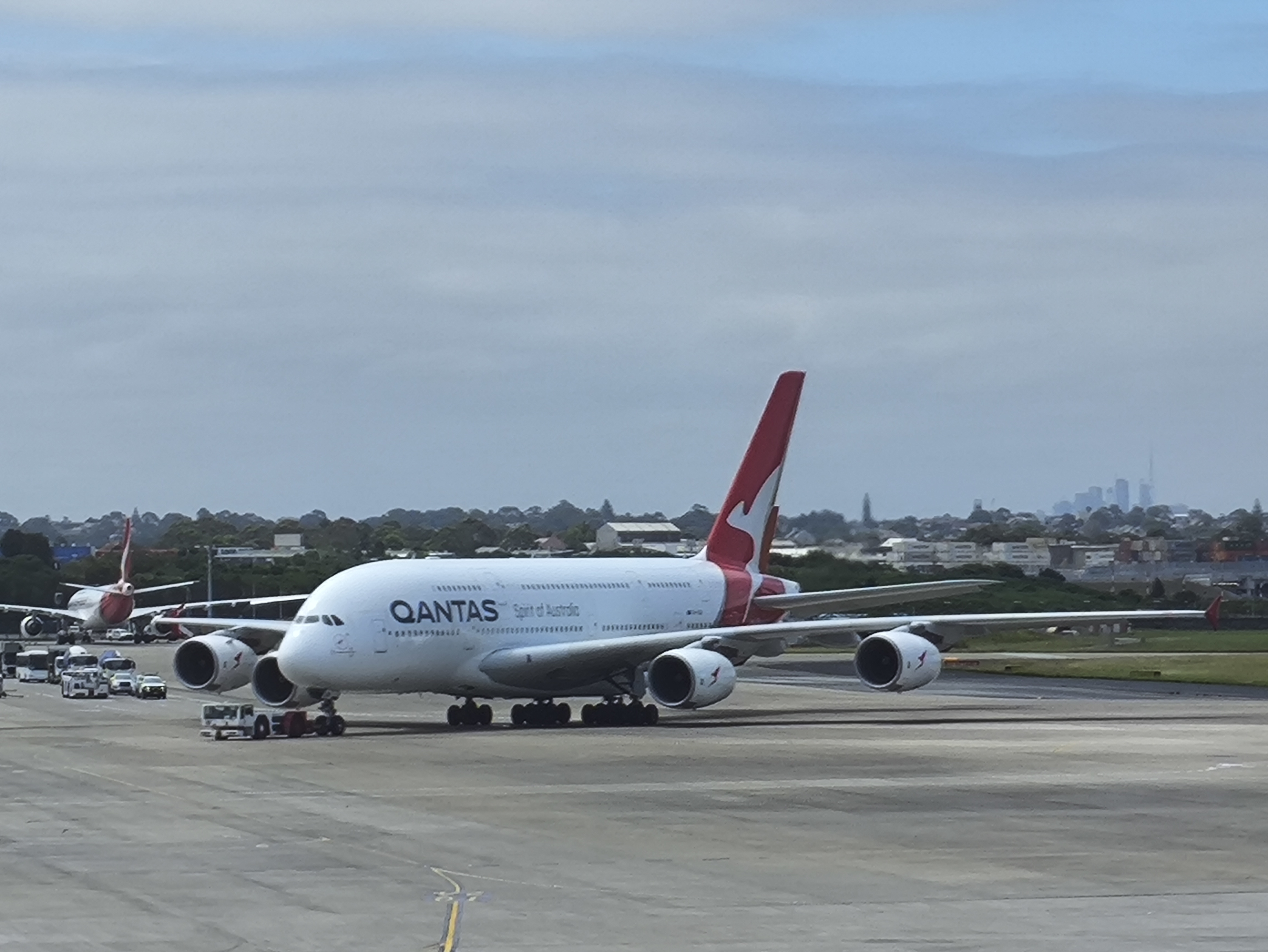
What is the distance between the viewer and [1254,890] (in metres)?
24.5

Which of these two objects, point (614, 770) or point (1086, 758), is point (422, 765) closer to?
point (614, 770)

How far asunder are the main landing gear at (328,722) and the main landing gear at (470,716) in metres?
3.51

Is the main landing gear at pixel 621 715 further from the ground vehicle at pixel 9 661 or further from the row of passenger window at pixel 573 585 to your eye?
the ground vehicle at pixel 9 661

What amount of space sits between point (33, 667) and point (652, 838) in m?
73.6

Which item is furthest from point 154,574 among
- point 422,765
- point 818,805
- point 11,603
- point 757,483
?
point 818,805

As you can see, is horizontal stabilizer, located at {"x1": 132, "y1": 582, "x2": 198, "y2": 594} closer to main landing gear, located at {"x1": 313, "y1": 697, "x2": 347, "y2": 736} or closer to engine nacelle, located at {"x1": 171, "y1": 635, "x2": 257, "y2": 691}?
engine nacelle, located at {"x1": 171, "y1": 635, "x2": 257, "y2": 691}

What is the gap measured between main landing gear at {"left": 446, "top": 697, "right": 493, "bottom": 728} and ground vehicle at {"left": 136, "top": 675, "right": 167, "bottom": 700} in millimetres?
23478

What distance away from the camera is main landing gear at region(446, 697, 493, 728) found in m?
56.6

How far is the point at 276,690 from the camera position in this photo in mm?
55906

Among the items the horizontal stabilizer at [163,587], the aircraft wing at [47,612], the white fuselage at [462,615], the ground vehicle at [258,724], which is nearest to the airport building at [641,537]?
the horizontal stabilizer at [163,587]

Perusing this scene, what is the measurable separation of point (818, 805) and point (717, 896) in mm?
10246

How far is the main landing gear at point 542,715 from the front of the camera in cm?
5662

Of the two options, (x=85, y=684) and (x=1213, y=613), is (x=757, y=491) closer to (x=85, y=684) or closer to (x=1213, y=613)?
(x=1213, y=613)

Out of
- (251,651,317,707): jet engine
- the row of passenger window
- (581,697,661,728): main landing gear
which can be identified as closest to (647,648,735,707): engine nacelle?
(581,697,661,728): main landing gear
